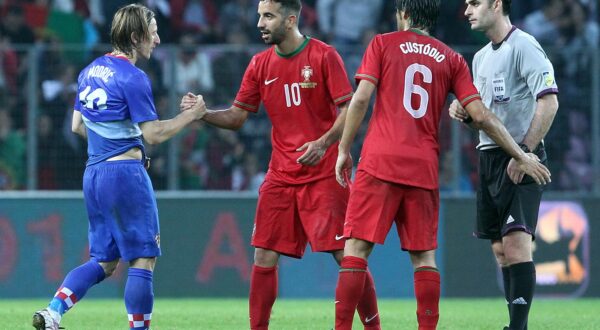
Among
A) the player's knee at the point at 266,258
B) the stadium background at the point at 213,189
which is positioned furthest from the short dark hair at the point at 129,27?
the stadium background at the point at 213,189

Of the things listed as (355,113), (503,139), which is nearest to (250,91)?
(355,113)

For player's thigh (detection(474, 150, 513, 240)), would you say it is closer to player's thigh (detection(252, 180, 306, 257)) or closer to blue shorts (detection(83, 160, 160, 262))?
player's thigh (detection(252, 180, 306, 257))

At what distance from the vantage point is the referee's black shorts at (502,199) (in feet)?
27.5

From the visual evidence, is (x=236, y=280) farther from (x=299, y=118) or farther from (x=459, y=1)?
(x=299, y=118)

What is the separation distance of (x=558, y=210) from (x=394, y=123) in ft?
25.1

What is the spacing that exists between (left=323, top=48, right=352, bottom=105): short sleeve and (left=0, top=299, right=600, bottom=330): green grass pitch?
243 centimetres

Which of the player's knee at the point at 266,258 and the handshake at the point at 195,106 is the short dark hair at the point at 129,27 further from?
the player's knee at the point at 266,258

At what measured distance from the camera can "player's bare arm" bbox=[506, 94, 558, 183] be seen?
8.20 meters

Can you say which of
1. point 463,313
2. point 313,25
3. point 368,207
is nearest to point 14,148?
point 313,25

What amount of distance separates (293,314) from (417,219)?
13.5 feet

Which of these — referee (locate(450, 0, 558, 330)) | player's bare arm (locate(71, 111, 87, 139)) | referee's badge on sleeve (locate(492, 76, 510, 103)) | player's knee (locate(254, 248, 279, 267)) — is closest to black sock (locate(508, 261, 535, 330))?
referee (locate(450, 0, 558, 330))

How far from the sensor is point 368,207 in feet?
24.5

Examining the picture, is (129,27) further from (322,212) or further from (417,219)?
(417,219)

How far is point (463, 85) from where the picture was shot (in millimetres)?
7613
